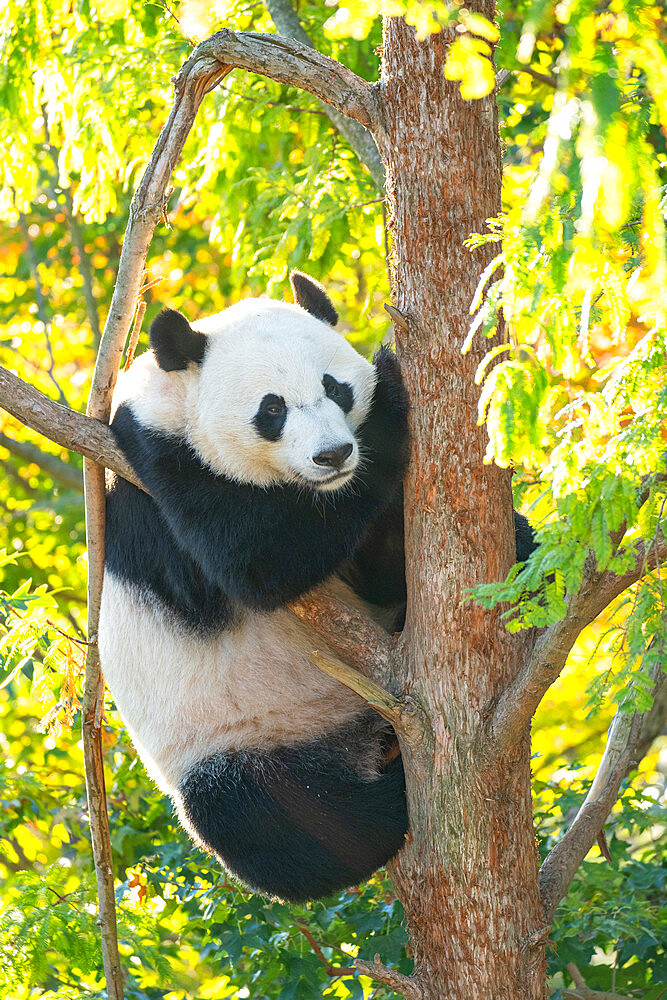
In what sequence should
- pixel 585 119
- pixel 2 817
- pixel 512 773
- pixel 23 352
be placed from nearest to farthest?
pixel 585 119 → pixel 512 773 → pixel 2 817 → pixel 23 352

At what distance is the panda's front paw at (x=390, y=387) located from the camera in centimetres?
312

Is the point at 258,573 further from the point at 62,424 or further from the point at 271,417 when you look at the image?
the point at 62,424

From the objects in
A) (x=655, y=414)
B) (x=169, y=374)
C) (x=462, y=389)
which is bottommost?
(x=655, y=414)

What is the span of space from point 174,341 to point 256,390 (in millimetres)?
367

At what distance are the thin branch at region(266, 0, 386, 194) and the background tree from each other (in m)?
0.06

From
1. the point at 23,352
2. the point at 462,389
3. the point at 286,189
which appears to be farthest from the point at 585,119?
the point at 23,352

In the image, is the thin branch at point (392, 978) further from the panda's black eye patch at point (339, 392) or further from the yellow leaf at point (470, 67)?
the yellow leaf at point (470, 67)

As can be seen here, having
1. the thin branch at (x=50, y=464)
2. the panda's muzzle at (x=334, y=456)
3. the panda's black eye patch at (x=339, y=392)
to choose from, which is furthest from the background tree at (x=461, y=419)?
the thin branch at (x=50, y=464)

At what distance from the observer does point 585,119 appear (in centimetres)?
137

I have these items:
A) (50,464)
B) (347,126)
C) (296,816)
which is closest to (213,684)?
(296,816)

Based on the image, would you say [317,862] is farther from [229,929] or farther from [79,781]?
[79,781]

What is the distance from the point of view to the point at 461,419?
293cm

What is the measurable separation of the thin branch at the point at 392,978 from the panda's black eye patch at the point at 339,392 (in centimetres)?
170

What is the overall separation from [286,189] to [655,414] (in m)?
3.33
